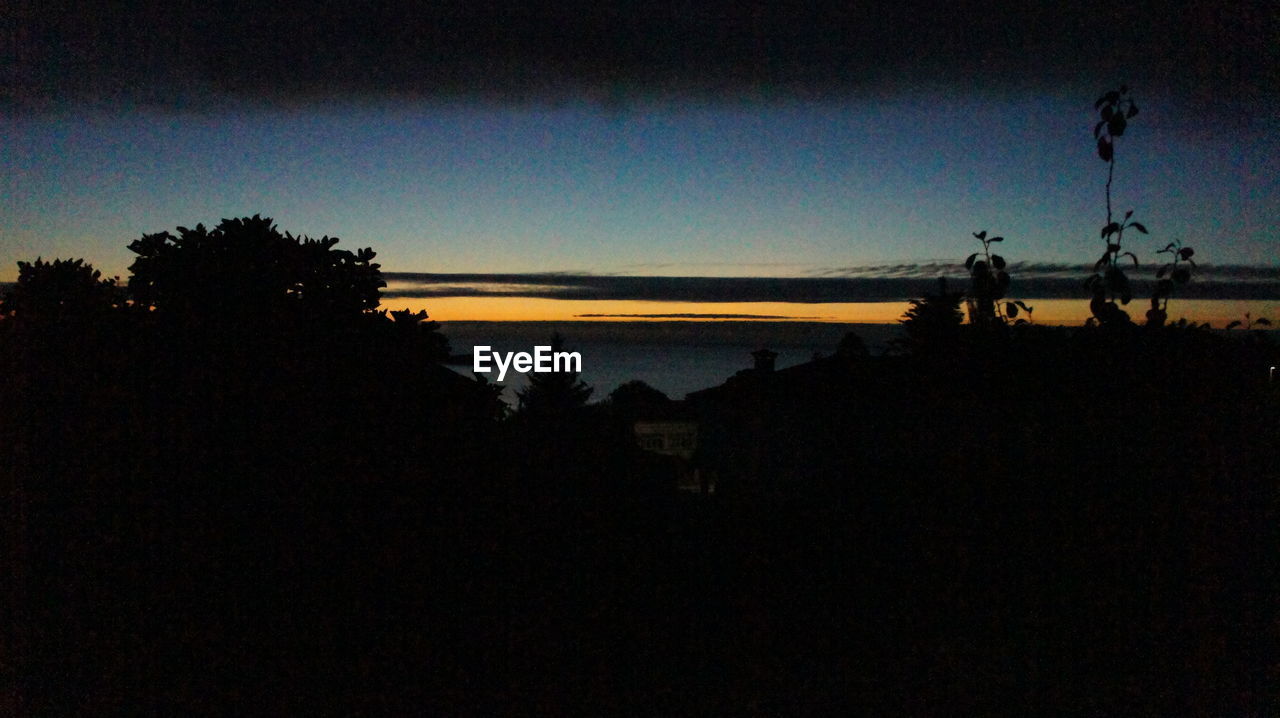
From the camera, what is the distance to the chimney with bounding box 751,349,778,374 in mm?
40781

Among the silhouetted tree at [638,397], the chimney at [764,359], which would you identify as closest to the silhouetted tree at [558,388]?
the silhouetted tree at [638,397]

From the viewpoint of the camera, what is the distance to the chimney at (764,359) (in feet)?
134

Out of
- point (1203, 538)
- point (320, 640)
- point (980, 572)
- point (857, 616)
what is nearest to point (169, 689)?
point (320, 640)

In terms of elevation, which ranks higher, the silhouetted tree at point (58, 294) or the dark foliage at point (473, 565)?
the silhouetted tree at point (58, 294)

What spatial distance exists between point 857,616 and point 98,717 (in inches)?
305

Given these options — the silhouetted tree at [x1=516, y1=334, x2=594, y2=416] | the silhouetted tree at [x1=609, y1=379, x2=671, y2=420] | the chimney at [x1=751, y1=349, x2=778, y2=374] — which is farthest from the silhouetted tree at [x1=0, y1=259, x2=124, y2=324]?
the silhouetted tree at [x1=609, y1=379, x2=671, y2=420]

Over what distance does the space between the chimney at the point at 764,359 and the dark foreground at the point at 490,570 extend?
26403mm

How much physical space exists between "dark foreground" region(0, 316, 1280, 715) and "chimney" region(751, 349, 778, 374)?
26403 mm

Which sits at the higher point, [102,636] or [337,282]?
[337,282]

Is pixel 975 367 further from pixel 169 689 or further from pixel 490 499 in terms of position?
pixel 169 689

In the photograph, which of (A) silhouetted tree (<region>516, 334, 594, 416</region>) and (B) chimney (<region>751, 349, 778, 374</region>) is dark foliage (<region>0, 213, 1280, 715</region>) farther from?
(A) silhouetted tree (<region>516, 334, 594, 416</region>)

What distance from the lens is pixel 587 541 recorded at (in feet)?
41.6

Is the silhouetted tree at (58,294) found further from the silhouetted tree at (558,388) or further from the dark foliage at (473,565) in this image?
the silhouetted tree at (558,388)

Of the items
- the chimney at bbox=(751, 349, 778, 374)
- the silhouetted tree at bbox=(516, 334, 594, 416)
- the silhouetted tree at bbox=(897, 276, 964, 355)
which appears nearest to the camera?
the silhouetted tree at bbox=(897, 276, 964, 355)
